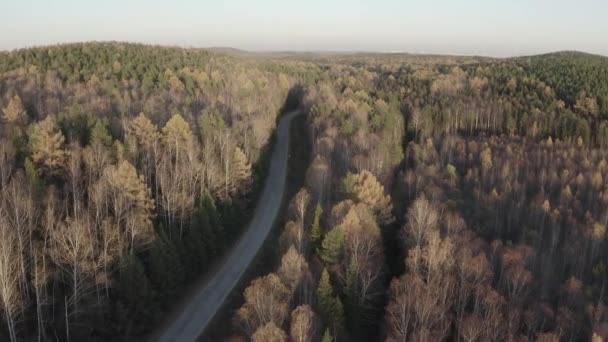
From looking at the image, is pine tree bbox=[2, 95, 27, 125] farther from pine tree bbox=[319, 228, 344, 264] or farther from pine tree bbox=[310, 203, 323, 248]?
pine tree bbox=[319, 228, 344, 264]

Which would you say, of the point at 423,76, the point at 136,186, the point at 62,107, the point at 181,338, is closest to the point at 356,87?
the point at 423,76

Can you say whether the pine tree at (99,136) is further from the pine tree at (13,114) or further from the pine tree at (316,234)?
the pine tree at (316,234)

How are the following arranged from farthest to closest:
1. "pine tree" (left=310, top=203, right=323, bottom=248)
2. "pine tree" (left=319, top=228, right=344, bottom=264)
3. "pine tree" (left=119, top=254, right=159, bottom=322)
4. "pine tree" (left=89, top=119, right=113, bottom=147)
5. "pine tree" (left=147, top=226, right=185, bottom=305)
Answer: "pine tree" (left=89, top=119, right=113, bottom=147), "pine tree" (left=310, top=203, right=323, bottom=248), "pine tree" (left=319, top=228, right=344, bottom=264), "pine tree" (left=147, top=226, right=185, bottom=305), "pine tree" (left=119, top=254, right=159, bottom=322)

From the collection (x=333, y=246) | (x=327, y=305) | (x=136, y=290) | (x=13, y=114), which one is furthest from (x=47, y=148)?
(x=327, y=305)

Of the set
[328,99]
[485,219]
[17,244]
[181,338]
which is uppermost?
[328,99]

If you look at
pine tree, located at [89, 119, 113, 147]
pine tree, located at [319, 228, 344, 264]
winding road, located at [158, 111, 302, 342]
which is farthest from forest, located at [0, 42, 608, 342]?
winding road, located at [158, 111, 302, 342]

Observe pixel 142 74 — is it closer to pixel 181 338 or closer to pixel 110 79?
pixel 110 79
